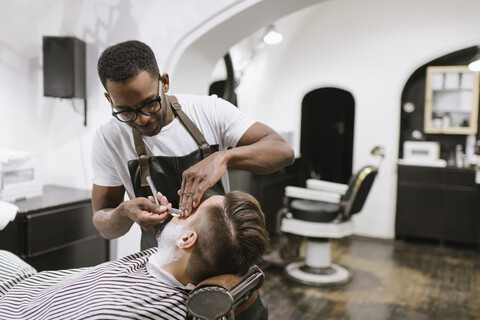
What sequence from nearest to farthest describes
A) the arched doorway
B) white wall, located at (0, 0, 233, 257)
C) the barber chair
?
the barber chair
white wall, located at (0, 0, 233, 257)
the arched doorway

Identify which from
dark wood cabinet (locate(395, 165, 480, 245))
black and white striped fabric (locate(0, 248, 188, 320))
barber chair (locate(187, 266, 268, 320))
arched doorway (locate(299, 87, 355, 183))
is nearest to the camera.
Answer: barber chair (locate(187, 266, 268, 320))

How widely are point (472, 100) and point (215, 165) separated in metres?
4.25

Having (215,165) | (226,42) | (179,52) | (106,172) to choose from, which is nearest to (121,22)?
(179,52)

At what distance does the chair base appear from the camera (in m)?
3.39

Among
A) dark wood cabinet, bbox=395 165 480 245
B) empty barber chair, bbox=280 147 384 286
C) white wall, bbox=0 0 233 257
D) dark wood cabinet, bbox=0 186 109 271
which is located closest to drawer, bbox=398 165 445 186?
dark wood cabinet, bbox=395 165 480 245

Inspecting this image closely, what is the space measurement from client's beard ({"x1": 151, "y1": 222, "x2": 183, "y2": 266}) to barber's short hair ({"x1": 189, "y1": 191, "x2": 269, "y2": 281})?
0.20 feet

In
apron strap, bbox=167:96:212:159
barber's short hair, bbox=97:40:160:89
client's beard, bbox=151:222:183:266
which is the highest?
barber's short hair, bbox=97:40:160:89

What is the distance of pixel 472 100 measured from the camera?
15.0 feet

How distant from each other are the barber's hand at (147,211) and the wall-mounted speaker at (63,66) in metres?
1.53

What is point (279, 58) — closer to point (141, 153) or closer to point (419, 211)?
point (419, 211)

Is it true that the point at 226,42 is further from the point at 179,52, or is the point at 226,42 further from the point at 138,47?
the point at 138,47

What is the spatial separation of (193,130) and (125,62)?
13.1 inches

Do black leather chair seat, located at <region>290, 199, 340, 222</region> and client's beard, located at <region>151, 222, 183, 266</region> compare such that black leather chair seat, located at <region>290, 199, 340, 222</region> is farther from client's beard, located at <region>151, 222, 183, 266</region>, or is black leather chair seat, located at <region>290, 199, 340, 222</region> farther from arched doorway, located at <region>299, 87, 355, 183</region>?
client's beard, located at <region>151, 222, 183, 266</region>

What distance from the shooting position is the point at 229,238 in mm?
1156
